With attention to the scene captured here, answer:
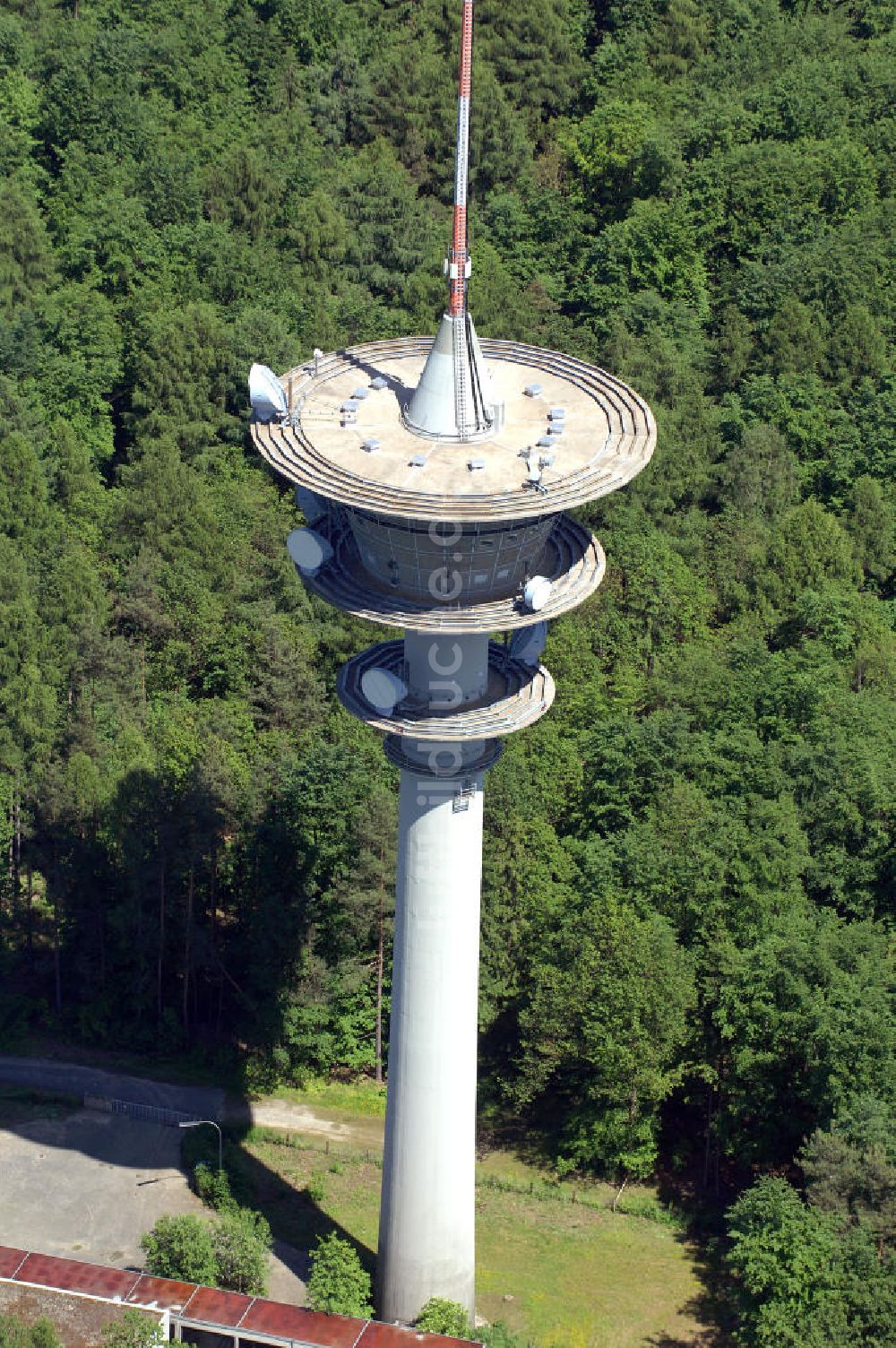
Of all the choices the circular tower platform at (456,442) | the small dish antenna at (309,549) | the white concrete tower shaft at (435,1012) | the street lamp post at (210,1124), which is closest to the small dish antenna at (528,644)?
the white concrete tower shaft at (435,1012)

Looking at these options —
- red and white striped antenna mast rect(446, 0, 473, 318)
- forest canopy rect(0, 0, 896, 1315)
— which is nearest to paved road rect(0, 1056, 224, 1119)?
forest canopy rect(0, 0, 896, 1315)

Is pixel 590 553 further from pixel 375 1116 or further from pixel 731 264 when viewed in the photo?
pixel 731 264

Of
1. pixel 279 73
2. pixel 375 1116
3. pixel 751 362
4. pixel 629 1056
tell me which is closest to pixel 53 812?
pixel 375 1116

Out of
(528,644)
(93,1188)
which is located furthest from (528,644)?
(93,1188)

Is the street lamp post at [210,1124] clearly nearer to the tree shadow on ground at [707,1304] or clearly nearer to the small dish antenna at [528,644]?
the tree shadow on ground at [707,1304]

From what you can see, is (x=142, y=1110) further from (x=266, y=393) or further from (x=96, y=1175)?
(x=266, y=393)

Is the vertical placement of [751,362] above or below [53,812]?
above

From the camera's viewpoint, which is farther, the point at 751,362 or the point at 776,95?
the point at 776,95

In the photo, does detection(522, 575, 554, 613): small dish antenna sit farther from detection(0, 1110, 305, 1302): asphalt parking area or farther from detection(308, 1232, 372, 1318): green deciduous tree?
detection(0, 1110, 305, 1302): asphalt parking area
